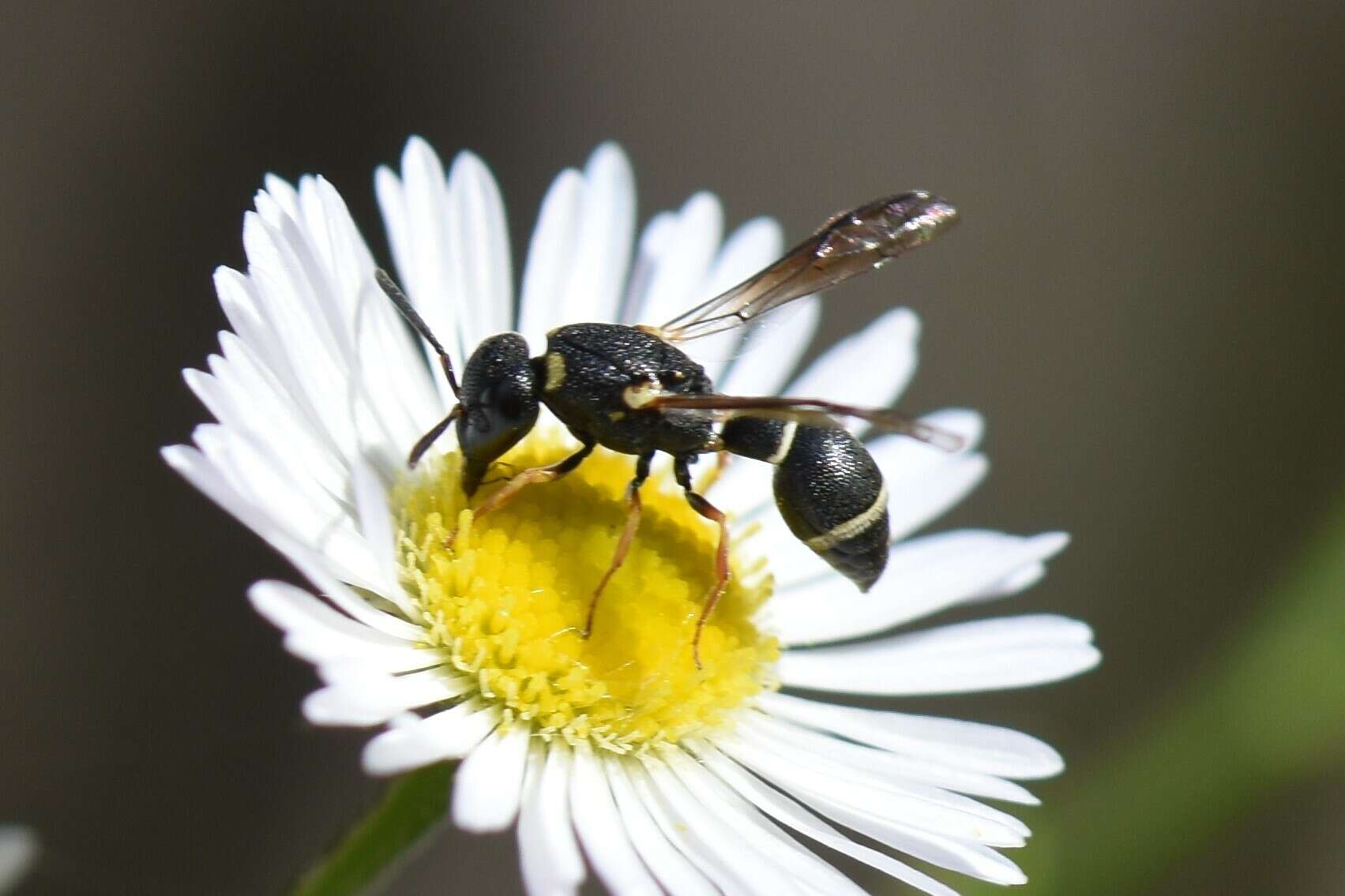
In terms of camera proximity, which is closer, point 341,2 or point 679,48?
point 341,2

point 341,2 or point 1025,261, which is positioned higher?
point 341,2

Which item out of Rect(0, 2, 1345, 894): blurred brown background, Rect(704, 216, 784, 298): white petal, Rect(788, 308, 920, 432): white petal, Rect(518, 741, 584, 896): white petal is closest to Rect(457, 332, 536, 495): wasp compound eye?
Rect(518, 741, 584, 896): white petal

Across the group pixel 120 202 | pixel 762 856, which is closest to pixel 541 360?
pixel 762 856

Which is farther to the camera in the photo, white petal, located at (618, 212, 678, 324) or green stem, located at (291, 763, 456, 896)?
white petal, located at (618, 212, 678, 324)

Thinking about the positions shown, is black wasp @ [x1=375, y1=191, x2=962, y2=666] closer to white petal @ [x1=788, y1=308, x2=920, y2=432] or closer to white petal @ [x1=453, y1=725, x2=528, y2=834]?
white petal @ [x1=453, y1=725, x2=528, y2=834]

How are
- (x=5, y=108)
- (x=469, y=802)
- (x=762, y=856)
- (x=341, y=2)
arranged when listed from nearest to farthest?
(x=469, y=802) < (x=762, y=856) < (x=5, y=108) < (x=341, y=2)

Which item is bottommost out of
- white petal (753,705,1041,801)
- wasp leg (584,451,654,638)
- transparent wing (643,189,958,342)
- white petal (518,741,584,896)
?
white petal (753,705,1041,801)

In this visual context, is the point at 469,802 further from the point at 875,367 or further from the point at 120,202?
the point at 120,202
